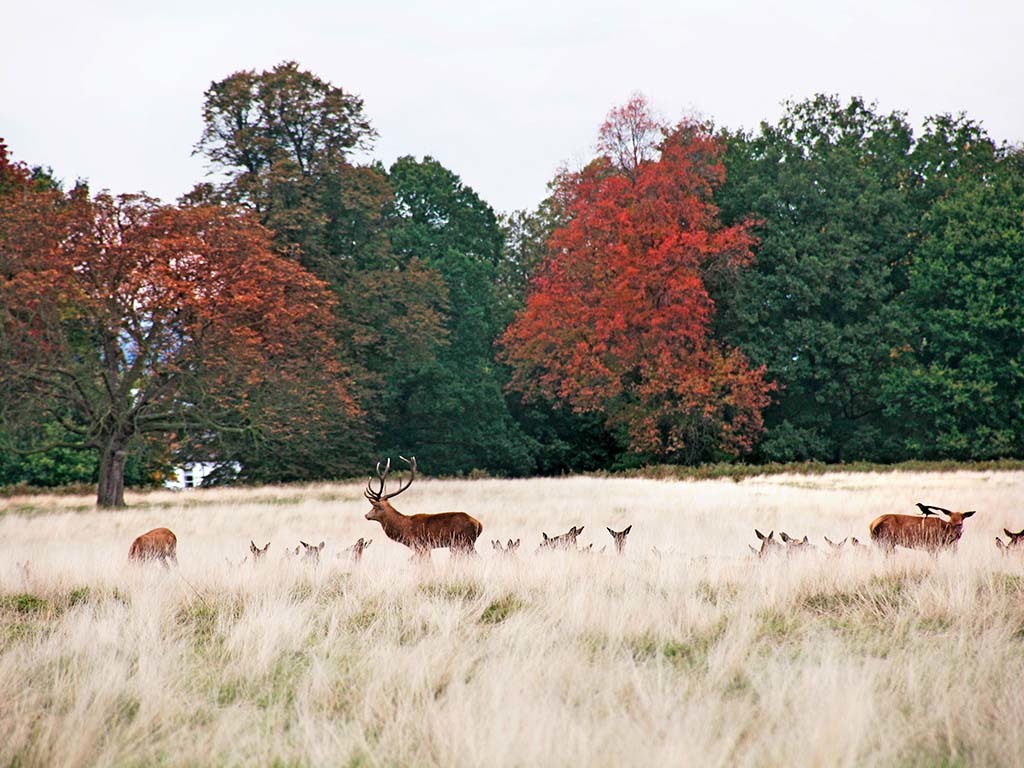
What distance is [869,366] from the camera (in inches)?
1478

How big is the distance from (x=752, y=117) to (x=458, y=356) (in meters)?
17.4

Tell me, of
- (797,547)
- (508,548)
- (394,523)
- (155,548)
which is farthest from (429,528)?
(797,547)

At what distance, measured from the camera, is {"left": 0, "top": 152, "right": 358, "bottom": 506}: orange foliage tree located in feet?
67.1

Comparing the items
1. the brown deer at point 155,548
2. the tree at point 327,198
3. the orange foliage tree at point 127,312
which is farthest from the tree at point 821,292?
the brown deer at point 155,548

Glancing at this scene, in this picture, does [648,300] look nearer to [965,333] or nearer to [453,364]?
[453,364]

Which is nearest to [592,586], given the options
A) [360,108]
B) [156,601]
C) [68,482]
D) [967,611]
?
[967,611]

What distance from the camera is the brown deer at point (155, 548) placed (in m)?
9.90

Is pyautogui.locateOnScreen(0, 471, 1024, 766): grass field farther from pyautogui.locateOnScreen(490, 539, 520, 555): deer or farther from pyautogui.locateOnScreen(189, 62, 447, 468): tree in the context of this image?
pyautogui.locateOnScreen(189, 62, 447, 468): tree

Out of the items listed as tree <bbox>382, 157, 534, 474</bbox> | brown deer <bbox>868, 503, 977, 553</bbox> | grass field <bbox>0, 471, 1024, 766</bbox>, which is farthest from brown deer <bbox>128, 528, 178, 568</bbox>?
tree <bbox>382, 157, 534, 474</bbox>

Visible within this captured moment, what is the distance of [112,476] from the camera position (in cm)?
2230

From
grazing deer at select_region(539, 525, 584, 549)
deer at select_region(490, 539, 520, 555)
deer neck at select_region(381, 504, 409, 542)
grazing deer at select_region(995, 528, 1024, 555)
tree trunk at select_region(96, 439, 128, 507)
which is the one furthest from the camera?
tree trunk at select_region(96, 439, 128, 507)

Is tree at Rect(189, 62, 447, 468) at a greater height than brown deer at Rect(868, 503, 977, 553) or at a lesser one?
greater

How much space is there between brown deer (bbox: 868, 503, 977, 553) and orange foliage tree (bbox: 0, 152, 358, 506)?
49.7 ft

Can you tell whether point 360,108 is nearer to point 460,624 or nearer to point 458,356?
point 458,356
